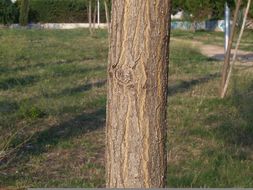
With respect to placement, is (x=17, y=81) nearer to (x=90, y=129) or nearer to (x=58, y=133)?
(x=90, y=129)

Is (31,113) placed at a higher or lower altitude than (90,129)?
higher

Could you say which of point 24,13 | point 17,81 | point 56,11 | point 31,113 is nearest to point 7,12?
point 24,13

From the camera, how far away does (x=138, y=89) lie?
2924mm

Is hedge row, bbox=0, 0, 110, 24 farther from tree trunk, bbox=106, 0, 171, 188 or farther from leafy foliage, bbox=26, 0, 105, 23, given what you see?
tree trunk, bbox=106, 0, 171, 188

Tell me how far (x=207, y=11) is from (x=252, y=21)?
35.5m

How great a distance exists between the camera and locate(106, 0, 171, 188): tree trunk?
291 cm

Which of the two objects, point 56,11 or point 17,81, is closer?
point 17,81

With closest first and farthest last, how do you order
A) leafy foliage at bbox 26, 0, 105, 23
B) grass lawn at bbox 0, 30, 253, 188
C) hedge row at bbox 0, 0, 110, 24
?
1. grass lawn at bbox 0, 30, 253, 188
2. hedge row at bbox 0, 0, 110, 24
3. leafy foliage at bbox 26, 0, 105, 23

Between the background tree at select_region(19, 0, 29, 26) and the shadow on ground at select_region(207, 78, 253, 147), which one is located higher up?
the shadow on ground at select_region(207, 78, 253, 147)

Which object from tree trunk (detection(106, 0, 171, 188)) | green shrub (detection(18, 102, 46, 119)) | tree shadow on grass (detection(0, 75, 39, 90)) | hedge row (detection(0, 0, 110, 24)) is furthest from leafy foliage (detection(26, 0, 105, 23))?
tree trunk (detection(106, 0, 171, 188))

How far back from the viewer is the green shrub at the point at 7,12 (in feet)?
173

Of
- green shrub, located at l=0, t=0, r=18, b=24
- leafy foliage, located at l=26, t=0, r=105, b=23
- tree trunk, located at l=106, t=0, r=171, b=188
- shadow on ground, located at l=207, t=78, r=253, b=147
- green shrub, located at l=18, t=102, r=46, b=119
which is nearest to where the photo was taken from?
tree trunk, located at l=106, t=0, r=171, b=188

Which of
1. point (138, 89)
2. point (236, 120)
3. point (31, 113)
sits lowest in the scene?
point (236, 120)

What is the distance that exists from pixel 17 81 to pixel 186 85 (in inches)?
133
